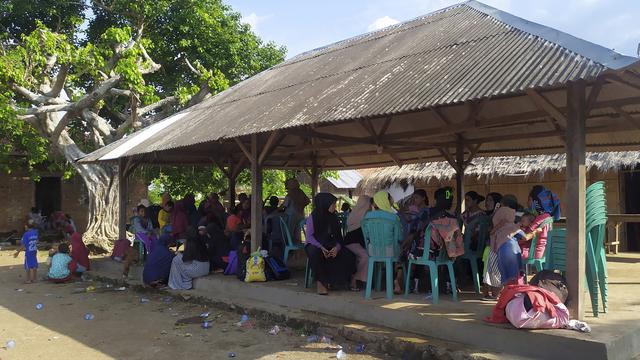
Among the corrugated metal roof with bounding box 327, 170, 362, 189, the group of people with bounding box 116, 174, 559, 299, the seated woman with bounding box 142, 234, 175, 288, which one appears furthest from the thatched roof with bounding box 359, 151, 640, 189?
the seated woman with bounding box 142, 234, 175, 288

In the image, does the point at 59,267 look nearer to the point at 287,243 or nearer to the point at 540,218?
the point at 287,243

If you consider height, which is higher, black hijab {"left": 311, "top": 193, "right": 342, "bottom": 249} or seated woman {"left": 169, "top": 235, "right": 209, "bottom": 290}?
black hijab {"left": 311, "top": 193, "right": 342, "bottom": 249}

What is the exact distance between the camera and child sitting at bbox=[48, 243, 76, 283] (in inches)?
401

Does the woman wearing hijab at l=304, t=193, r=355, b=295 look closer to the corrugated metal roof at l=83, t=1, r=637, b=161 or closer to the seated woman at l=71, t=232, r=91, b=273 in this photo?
the corrugated metal roof at l=83, t=1, r=637, b=161

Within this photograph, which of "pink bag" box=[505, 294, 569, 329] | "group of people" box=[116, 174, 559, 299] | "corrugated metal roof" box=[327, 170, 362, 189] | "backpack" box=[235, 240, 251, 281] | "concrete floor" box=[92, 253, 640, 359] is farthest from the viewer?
"corrugated metal roof" box=[327, 170, 362, 189]

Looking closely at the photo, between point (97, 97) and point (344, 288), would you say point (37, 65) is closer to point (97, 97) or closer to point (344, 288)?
point (97, 97)

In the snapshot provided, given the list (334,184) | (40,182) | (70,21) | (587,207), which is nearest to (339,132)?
(587,207)

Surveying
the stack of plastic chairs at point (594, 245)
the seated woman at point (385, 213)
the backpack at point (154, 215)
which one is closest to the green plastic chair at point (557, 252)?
the stack of plastic chairs at point (594, 245)

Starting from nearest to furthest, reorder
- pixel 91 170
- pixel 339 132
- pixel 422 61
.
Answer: pixel 422 61, pixel 339 132, pixel 91 170

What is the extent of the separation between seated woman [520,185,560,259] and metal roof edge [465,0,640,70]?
1772mm

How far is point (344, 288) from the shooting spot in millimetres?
6758

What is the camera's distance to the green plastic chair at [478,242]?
6.31 meters

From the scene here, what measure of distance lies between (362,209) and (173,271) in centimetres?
370

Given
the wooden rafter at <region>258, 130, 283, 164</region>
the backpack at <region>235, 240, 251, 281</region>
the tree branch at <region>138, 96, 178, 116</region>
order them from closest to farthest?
the wooden rafter at <region>258, 130, 283, 164</region>, the backpack at <region>235, 240, 251, 281</region>, the tree branch at <region>138, 96, 178, 116</region>
